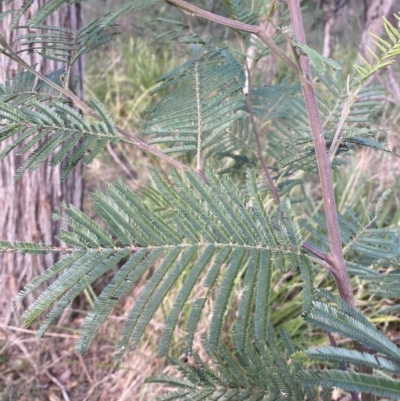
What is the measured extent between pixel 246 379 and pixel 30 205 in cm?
109

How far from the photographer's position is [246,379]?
0.56 m

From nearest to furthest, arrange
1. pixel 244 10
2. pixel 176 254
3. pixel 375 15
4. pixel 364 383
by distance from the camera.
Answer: pixel 364 383, pixel 176 254, pixel 244 10, pixel 375 15

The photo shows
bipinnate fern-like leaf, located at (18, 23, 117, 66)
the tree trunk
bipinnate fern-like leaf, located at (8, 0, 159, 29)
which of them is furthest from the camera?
the tree trunk

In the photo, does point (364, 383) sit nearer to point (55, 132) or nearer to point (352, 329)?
point (352, 329)

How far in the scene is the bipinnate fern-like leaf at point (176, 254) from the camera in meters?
0.39

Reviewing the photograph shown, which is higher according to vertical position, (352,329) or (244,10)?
(244,10)

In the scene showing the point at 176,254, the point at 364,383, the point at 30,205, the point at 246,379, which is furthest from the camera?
the point at 30,205

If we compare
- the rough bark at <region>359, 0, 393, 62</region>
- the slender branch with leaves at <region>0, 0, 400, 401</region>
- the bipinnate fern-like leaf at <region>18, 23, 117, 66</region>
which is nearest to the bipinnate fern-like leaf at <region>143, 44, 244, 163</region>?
the slender branch with leaves at <region>0, 0, 400, 401</region>

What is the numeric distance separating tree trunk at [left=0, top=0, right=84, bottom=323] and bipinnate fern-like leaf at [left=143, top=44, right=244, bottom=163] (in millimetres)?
791

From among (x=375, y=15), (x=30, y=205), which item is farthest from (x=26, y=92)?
(x=375, y=15)

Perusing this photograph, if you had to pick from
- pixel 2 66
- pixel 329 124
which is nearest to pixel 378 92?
pixel 329 124

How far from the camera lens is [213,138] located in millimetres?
587

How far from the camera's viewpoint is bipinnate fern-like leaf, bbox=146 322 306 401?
1.70ft

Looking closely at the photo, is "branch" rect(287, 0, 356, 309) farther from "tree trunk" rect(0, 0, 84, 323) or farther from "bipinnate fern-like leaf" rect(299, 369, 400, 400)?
"tree trunk" rect(0, 0, 84, 323)
